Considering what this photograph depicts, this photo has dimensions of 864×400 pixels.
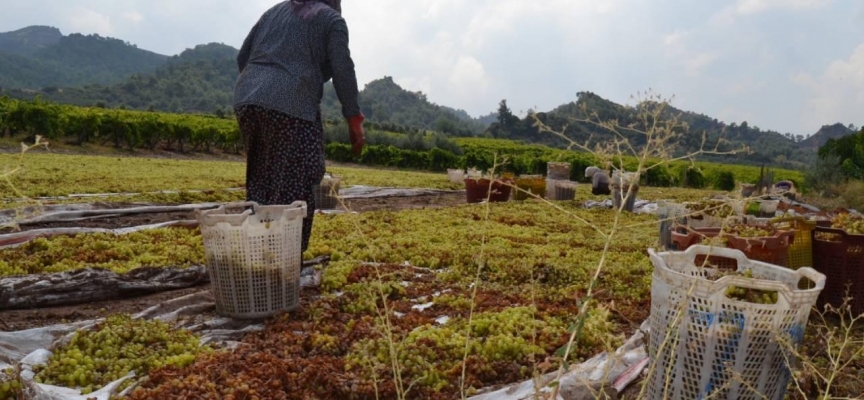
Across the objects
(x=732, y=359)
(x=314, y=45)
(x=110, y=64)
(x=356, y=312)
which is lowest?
(x=356, y=312)

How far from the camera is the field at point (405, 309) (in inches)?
104

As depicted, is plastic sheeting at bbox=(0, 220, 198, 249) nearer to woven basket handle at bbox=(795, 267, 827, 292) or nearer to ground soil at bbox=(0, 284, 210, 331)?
ground soil at bbox=(0, 284, 210, 331)

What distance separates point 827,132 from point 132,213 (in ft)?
287

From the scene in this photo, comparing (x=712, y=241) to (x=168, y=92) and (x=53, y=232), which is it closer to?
(x=53, y=232)

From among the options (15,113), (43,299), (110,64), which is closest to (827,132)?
(15,113)

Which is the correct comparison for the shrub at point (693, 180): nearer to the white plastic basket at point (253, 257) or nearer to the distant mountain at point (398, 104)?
the white plastic basket at point (253, 257)

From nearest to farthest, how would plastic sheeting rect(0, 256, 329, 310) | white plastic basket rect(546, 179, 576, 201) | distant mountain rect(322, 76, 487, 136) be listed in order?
plastic sheeting rect(0, 256, 329, 310), white plastic basket rect(546, 179, 576, 201), distant mountain rect(322, 76, 487, 136)

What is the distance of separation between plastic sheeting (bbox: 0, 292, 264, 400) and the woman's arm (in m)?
1.64

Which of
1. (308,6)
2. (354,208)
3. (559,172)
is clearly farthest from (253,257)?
(559,172)

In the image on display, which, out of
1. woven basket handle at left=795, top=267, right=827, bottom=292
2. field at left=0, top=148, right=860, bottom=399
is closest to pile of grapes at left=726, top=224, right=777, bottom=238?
field at left=0, top=148, right=860, bottom=399

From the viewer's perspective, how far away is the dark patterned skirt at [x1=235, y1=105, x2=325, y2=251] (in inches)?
156

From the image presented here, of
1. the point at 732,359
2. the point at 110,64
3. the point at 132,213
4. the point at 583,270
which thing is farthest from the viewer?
the point at 110,64

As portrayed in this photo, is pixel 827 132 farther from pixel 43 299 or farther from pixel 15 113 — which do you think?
pixel 43 299

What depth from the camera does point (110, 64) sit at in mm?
152000
